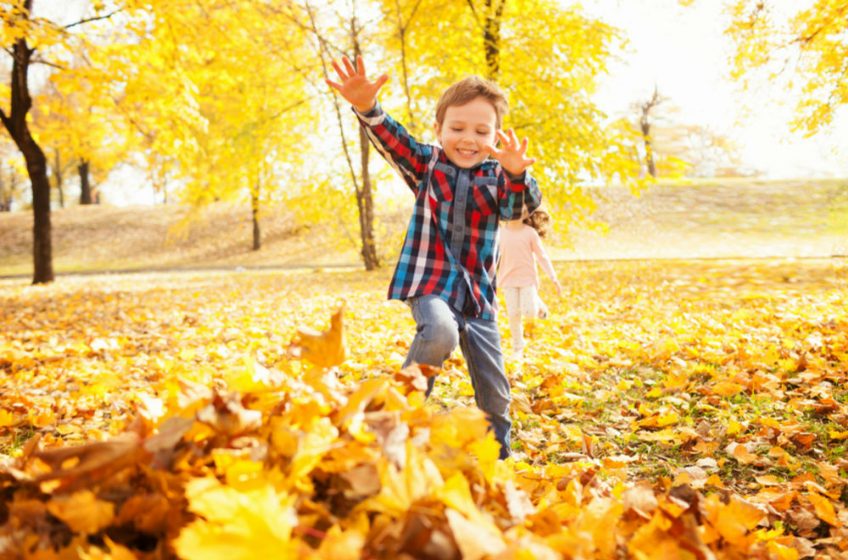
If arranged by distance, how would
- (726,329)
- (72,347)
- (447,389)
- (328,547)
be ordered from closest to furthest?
(328,547)
(447,389)
(72,347)
(726,329)

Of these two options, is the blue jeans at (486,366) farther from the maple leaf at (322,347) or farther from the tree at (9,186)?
the tree at (9,186)

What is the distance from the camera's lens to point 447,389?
4.26 metres

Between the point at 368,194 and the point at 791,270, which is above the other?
the point at 368,194

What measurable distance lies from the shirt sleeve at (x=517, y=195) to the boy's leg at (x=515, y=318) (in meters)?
2.88

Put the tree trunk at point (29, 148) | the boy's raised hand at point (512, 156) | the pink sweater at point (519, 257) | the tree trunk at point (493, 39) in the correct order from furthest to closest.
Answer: the tree trunk at point (493, 39)
the tree trunk at point (29, 148)
the pink sweater at point (519, 257)
the boy's raised hand at point (512, 156)

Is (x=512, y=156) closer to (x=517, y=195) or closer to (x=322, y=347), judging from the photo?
(x=517, y=195)

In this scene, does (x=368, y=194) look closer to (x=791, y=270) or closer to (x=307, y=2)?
(x=307, y=2)

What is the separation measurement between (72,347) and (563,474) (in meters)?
4.85

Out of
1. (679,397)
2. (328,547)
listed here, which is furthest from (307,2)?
(328,547)

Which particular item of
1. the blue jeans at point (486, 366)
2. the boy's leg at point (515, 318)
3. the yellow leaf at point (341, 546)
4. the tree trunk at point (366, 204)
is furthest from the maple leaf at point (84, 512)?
the tree trunk at point (366, 204)

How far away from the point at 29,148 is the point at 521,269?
1044cm

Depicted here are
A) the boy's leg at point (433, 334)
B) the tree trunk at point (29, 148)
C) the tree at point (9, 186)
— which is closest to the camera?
the boy's leg at point (433, 334)

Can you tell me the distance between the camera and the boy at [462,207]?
8.84 ft

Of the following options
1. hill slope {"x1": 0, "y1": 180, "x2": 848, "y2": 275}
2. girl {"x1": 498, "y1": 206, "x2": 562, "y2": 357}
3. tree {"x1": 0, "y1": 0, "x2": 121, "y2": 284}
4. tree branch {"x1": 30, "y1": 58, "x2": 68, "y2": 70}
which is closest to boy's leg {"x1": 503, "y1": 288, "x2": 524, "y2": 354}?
girl {"x1": 498, "y1": 206, "x2": 562, "y2": 357}
